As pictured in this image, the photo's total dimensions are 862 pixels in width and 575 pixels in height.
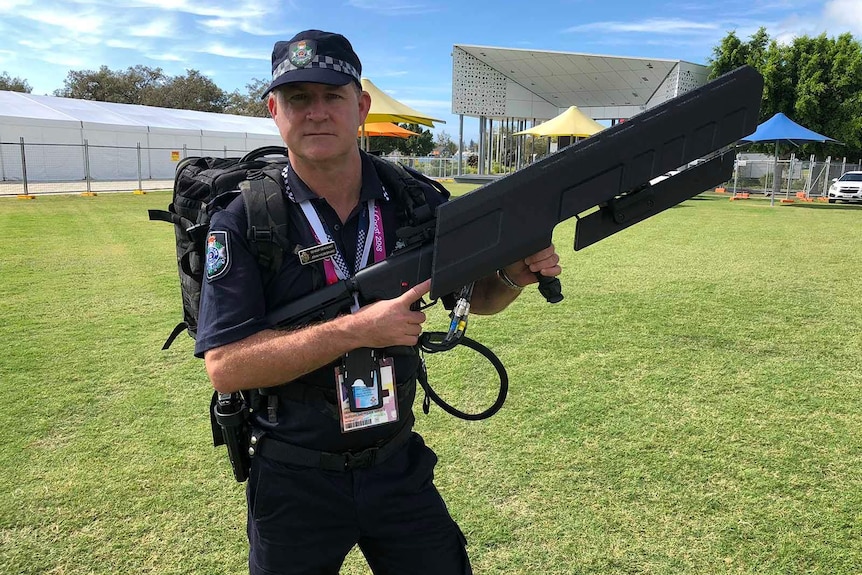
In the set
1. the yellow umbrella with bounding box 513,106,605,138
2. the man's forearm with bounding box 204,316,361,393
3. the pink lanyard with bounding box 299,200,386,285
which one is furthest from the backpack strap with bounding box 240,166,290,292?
the yellow umbrella with bounding box 513,106,605,138

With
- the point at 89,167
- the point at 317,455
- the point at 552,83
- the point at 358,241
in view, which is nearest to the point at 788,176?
the point at 552,83

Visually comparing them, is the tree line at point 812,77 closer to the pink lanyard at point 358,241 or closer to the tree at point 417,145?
the pink lanyard at point 358,241

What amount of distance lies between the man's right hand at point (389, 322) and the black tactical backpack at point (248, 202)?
13.8 inches

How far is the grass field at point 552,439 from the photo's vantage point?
2.87 m

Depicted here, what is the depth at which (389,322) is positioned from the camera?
159 centimetres

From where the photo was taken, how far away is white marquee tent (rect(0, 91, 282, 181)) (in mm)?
27469

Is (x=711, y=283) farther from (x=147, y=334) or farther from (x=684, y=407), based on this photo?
(x=147, y=334)

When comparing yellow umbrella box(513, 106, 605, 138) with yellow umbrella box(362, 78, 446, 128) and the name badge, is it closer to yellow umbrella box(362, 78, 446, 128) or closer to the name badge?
yellow umbrella box(362, 78, 446, 128)

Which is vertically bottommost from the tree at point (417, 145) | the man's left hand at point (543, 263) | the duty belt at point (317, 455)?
the duty belt at point (317, 455)

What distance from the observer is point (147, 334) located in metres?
5.94

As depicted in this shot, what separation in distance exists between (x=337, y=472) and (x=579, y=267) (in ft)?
27.1

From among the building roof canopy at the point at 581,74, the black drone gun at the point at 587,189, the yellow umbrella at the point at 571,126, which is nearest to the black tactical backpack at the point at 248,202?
A: the black drone gun at the point at 587,189

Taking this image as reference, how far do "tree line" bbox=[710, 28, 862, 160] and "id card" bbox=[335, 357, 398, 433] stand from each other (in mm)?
33742

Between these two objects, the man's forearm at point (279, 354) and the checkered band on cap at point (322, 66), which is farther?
the checkered band on cap at point (322, 66)
